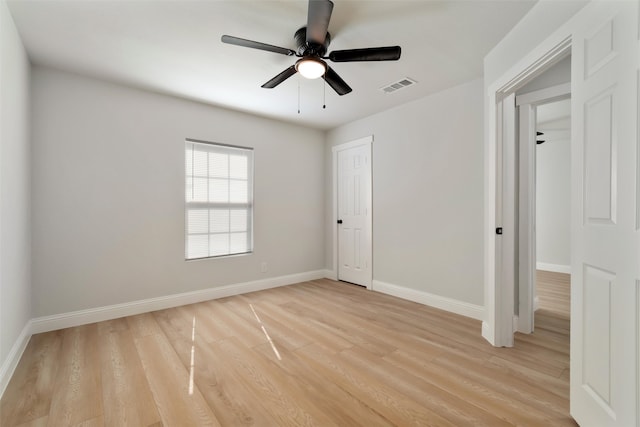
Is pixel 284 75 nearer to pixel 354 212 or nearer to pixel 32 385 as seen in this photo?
pixel 354 212

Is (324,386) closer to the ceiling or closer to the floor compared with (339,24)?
closer to the floor

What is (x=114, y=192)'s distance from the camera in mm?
3156

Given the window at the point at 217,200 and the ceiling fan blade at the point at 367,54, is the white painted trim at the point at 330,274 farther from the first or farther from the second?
the ceiling fan blade at the point at 367,54

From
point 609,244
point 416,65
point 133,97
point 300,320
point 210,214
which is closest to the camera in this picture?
point 609,244

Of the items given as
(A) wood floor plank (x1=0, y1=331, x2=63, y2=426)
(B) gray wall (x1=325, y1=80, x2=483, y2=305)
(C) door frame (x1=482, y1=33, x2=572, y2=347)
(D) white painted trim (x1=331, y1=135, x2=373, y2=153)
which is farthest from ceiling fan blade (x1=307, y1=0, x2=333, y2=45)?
(A) wood floor plank (x1=0, y1=331, x2=63, y2=426)

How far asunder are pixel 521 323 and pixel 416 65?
2.78 meters

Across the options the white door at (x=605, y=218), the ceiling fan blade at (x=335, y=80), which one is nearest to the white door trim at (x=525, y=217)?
the white door at (x=605, y=218)

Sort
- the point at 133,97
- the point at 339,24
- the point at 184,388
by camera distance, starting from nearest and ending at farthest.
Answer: the point at 184,388 → the point at 339,24 → the point at 133,97

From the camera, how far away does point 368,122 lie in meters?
4.34

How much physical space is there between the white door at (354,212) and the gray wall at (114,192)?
141 cm

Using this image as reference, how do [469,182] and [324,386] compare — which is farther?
[469,182]

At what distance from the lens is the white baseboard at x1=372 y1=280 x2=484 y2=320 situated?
308 cm

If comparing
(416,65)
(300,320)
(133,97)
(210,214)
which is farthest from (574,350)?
(133,97)

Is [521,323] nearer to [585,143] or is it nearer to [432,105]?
[585,143]
